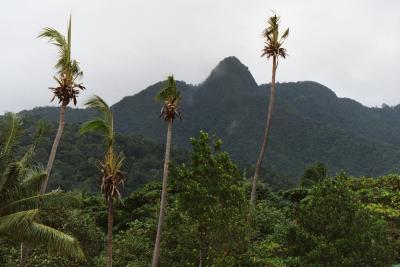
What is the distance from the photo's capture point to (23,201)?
1642 centimetres

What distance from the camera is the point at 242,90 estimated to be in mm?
193875

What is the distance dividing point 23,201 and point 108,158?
3664mm

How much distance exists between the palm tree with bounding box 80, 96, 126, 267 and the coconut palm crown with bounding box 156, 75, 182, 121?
20.0ft

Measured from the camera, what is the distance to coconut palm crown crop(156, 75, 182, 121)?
81.4 feet

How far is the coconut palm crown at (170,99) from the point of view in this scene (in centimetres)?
2482

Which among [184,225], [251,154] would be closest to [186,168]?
[184,225]

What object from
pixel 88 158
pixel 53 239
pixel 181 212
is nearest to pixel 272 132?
pixel 88 158

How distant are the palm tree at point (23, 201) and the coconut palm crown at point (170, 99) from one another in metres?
8.21

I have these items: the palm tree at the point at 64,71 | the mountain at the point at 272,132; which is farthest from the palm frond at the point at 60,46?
the mountain at the point at 272,132

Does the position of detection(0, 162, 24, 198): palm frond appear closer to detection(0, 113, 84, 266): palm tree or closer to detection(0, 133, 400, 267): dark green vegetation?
detection(0, 113, 84, 266): palm tree

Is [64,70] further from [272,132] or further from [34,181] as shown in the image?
[272,132]

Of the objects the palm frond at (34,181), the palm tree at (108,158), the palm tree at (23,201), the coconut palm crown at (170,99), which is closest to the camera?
the palm tree at (23,201)

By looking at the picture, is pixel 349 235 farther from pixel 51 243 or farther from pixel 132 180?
pixel 132 180

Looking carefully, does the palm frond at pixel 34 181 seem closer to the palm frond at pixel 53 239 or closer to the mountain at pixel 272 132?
the palm frond at pixel 53 239
